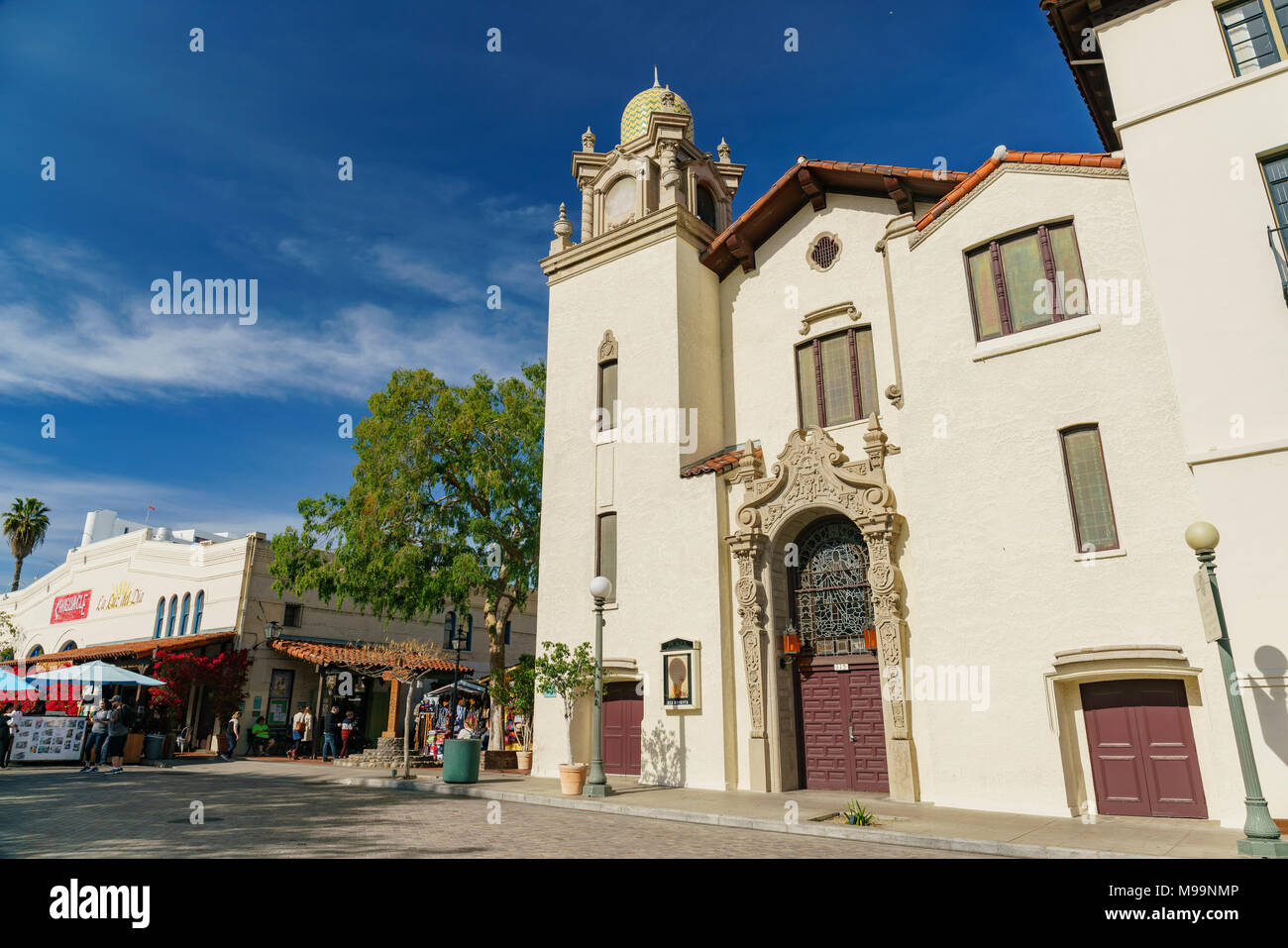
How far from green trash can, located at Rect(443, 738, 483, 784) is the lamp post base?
46.7ft

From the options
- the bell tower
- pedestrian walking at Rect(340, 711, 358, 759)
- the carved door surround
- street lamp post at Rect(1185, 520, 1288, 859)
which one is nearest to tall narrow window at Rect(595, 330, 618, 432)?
the bell tower

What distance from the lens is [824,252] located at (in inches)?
800

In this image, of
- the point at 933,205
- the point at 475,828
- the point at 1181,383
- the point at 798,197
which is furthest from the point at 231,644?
the point at 1181,383

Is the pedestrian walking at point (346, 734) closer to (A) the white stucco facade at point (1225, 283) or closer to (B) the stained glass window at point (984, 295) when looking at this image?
(B) the stained glass window at point (984, 295)

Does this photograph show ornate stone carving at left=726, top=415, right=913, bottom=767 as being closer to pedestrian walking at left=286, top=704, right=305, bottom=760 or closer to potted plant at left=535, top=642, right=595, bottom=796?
potted plant at left=535, top=642, right=595, bottom=796

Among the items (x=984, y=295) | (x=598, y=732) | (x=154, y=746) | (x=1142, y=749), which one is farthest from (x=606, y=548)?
(x=154, y=746)

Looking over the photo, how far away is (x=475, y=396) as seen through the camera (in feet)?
92.4

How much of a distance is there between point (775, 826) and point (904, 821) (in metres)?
2.04

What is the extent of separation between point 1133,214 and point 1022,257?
1.98 m

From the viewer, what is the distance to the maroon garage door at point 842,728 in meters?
16.7

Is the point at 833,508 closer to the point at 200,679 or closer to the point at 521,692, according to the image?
the point at 521,692

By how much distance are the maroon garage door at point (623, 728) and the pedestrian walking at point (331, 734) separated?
511 inches

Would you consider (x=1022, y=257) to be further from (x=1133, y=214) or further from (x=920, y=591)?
(x=920, y=591)

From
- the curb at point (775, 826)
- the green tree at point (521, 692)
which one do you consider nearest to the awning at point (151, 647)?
the green tree at point (521, 692)
